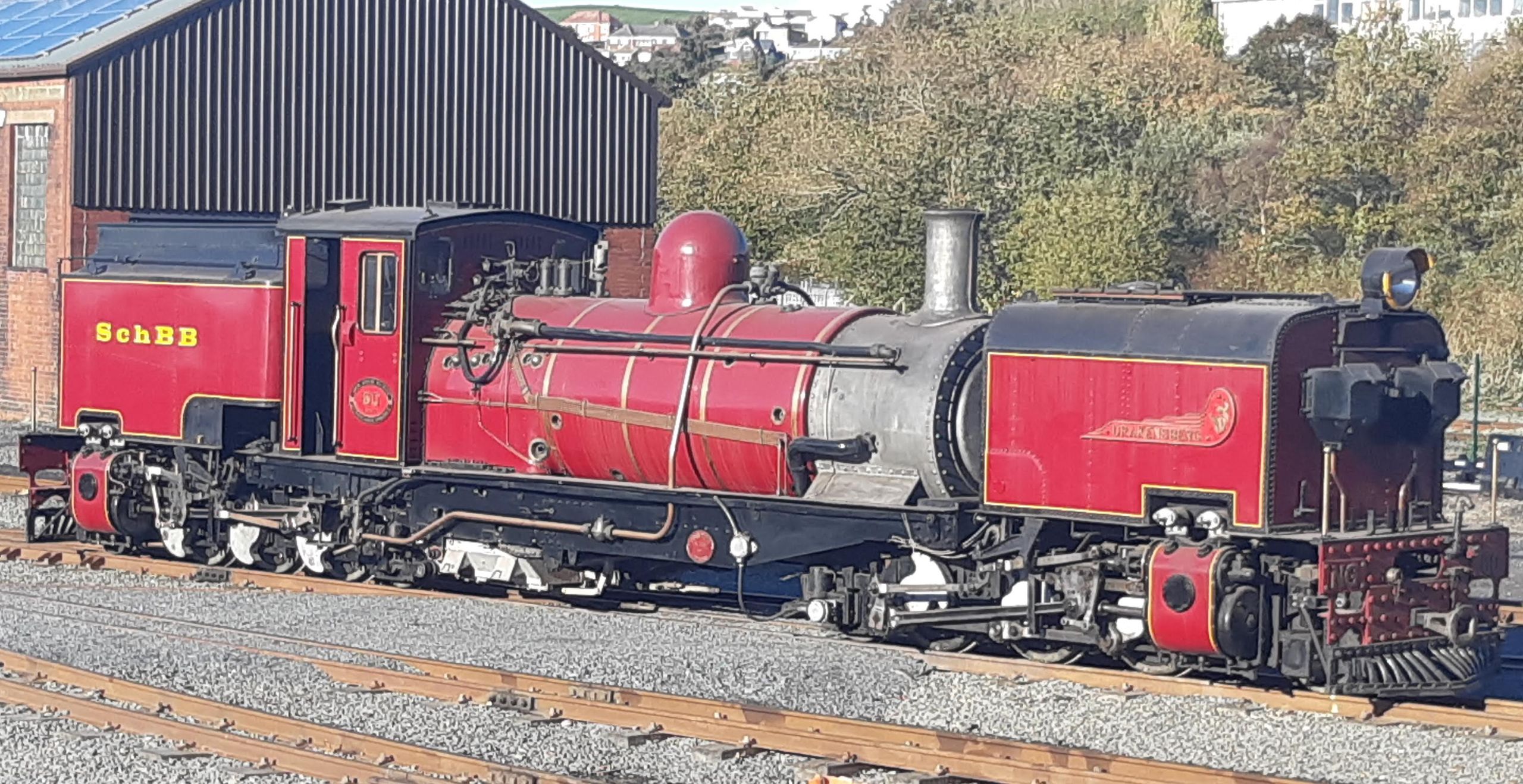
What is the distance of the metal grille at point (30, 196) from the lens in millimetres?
30906

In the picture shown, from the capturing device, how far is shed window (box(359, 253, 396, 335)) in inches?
624

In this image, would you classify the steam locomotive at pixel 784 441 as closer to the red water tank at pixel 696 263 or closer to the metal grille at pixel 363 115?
the red water tank at pixel 696 263

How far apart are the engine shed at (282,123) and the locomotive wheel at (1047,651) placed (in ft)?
62.3

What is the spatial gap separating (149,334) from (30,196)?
15.4 m

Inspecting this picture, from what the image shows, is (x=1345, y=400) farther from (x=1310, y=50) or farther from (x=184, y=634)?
(x=1310, y=50)

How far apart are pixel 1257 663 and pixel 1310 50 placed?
64821 millimetres

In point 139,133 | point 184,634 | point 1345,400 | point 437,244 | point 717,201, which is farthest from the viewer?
point 717,201

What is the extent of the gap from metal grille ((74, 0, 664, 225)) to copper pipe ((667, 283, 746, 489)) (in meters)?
17.5

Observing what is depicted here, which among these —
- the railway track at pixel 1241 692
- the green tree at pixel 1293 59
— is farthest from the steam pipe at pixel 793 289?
the green tree at pixel 1293 59

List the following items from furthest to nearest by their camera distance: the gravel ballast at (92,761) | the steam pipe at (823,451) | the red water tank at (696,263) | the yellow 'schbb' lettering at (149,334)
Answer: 1. the yellow 'schbb' lettering at (149,334)
2. the red water tank at (696,263)
3. the steam pipe at (823,451)
4. the gravel ballast at (92,761)

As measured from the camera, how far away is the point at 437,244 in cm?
1585

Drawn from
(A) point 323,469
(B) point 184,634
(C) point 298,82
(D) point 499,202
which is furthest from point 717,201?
(B) point 184,634

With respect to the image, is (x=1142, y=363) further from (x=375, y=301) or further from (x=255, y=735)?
(x=375, y=301)

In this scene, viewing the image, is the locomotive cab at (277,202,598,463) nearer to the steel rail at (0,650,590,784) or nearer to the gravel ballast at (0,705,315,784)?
the steel rail at (0,650,590,784)
